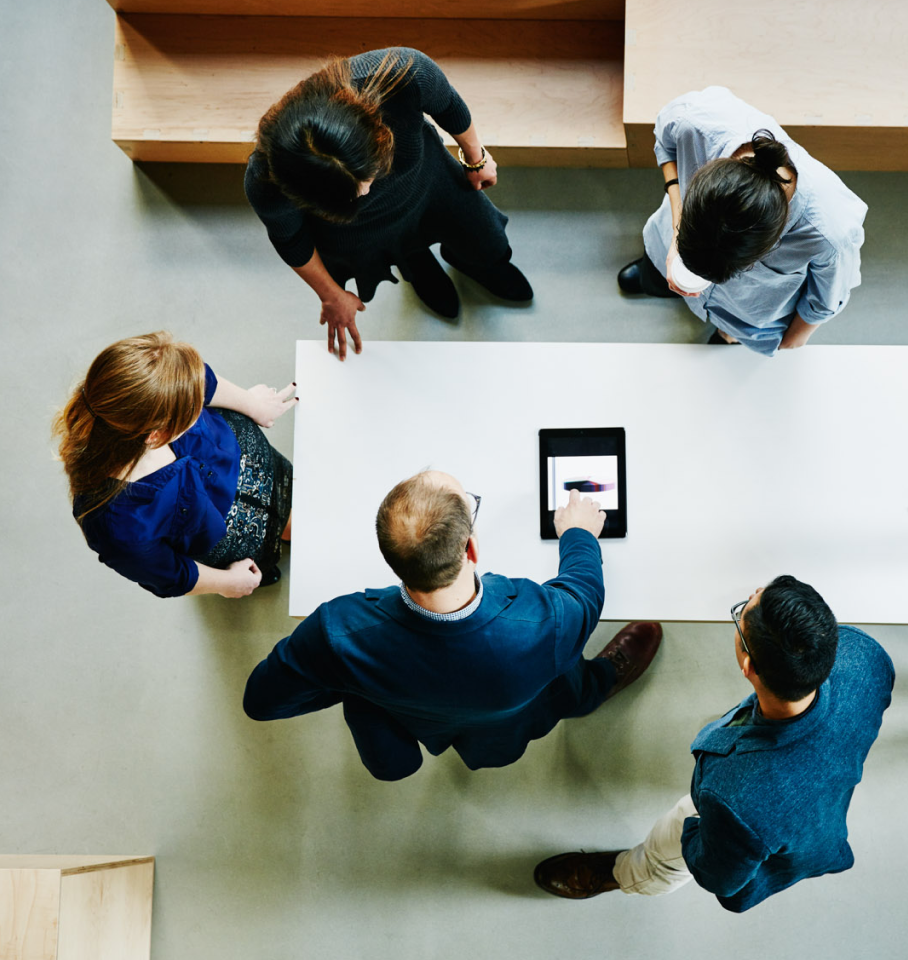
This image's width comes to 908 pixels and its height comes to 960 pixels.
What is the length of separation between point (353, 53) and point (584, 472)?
1.71 metres

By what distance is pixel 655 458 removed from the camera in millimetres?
1899

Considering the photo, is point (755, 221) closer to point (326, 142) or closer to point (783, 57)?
point (326, 142)

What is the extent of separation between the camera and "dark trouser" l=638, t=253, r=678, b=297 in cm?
257

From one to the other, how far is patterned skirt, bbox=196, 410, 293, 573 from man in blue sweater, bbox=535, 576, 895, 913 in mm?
1215

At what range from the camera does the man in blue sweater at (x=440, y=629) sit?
140cm

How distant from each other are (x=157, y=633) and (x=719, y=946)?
209cm

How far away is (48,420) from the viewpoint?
9.11ft

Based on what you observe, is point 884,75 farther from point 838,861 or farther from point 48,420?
point 48,420

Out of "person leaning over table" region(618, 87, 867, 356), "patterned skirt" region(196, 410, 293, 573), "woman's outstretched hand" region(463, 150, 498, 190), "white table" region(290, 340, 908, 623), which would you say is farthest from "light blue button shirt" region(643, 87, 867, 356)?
"patterned skirt" region(196, 410, 293, 573)

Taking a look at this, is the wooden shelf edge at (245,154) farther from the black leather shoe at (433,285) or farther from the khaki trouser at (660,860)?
the khaki trouser at (660,860)

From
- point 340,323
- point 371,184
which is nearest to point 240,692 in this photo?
point 340,323

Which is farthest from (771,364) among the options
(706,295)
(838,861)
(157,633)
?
(157,633)

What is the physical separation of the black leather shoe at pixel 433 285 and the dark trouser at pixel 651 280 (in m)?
0.64

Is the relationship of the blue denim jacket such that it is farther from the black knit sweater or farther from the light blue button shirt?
the black knit sweater
